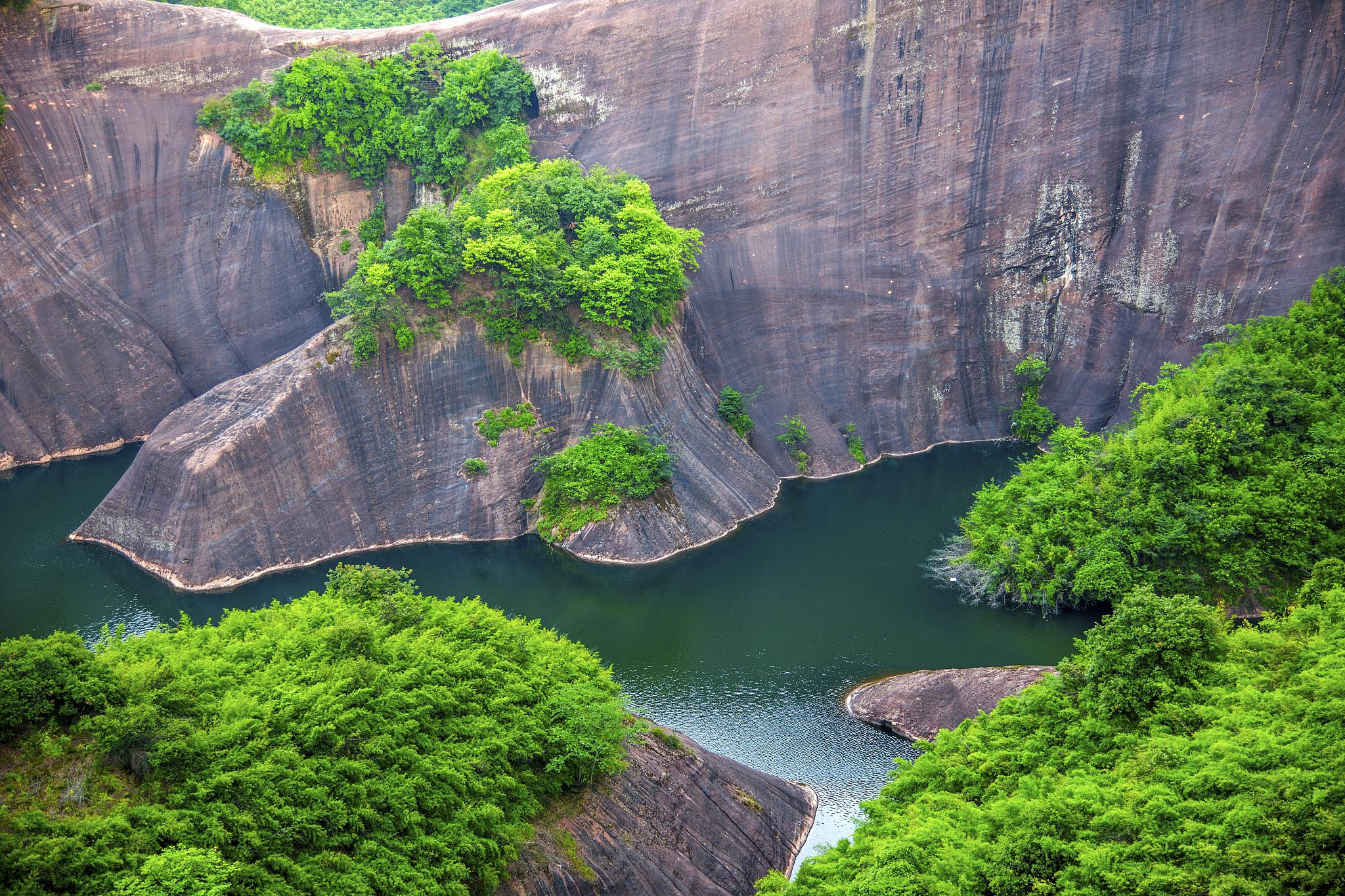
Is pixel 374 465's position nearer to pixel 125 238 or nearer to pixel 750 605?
pixel 750 605

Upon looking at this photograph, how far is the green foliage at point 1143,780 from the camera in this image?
44.8 feet

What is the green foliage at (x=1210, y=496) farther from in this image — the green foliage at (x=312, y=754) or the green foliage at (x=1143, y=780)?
the green foliage at (x=312, y=754)

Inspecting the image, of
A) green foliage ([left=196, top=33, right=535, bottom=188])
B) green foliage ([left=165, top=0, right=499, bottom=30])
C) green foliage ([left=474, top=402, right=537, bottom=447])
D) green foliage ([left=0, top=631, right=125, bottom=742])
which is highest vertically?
green foliage ([left=165, top=0, right=499, bottom=30])

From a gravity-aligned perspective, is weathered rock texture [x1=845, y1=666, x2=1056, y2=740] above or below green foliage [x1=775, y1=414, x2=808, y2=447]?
below

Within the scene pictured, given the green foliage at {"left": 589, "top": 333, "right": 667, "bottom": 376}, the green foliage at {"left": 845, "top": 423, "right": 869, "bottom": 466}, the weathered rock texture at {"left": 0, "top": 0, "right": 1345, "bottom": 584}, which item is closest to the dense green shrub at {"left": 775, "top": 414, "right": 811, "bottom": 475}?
the weathered rock texture at {"left": 0, "top": 0, "right": 1345, "bottom": 584}

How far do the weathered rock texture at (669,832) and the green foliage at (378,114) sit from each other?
27.6 metres

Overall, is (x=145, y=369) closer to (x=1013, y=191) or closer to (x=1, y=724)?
(x=1, y=724)

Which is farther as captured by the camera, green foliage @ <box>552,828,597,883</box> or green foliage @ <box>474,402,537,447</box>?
green foliage @ <box>474,402,537,447</box>

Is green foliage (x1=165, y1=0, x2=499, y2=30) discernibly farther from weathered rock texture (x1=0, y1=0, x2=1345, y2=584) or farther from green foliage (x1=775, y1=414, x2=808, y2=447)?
green foliage (x1=775, y1=414, x2=808, y2=447)

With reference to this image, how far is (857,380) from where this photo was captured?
1601 inches

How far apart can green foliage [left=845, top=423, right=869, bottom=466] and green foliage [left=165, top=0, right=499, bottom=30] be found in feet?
93.2

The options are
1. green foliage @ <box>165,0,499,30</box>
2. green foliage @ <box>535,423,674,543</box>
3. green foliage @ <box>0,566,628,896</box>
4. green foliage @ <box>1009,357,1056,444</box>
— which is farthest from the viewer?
green foliage @ <box>165,0,499,30</box>

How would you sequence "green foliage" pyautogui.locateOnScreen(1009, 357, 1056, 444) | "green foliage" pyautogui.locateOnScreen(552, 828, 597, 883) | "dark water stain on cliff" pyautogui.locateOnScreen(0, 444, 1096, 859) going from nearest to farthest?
1. "green foliage" pyautogui.locateOnScreen(552, 828, 597, 883)
2. "dark water stain on cliff" pyautogui.locateOnScreen(0, 444, 1096, 859)
3. "green foliage" pyautogui.locateOnScreen(1009, 357, 1056, 444)

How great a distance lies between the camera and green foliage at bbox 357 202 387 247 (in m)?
43.6
